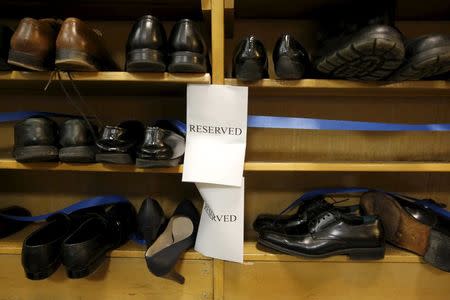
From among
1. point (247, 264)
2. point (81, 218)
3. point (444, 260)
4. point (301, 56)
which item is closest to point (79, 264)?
point (81, 218)

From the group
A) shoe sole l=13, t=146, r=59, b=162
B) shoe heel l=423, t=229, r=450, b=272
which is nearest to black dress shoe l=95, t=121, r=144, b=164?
shoe sole l=13, t=146, r=59, b=162

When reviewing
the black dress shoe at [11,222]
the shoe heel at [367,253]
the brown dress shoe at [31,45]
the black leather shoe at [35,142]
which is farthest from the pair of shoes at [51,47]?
the shoe heel at [367,253]

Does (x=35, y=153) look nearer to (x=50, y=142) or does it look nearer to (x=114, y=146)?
(x=50, y=142)

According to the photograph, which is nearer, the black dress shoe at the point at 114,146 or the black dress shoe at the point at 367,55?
the black dress shoe at the point at 367,55

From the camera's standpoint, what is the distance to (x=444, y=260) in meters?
0.58

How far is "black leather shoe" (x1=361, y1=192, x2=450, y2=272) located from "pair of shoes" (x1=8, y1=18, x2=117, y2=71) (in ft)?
2.48

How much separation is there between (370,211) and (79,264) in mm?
719

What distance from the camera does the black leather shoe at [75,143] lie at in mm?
567

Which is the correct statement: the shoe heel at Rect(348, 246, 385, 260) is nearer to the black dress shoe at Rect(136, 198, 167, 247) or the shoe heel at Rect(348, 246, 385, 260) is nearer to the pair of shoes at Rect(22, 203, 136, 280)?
the black dress shoe at Rect(136, 198, 167, 247)

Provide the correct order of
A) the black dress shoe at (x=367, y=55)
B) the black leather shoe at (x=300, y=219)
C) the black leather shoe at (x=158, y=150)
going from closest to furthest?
the black dress shoe at (x=367, y=55) < the black leather shoe at (x=158, y=150) < the black leather shoe at (x=300, y=219)

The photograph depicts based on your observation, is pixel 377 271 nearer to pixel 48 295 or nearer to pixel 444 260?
pixel 444 260

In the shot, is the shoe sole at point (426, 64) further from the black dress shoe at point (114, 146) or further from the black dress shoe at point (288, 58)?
the black dress shoe at point (114, 146)

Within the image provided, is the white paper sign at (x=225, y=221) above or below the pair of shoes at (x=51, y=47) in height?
below

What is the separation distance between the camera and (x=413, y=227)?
0.61 m
